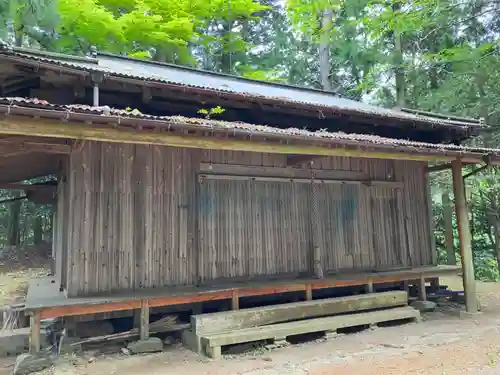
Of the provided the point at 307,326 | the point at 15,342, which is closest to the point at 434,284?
the point at 307,326

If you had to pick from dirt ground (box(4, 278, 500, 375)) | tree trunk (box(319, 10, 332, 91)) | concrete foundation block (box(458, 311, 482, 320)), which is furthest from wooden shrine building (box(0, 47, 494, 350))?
tree trunk (box(319, 10, 332, 91))

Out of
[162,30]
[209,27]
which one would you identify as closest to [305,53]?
[209,27]

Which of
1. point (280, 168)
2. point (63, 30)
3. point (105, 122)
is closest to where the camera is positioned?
point (105, 122)

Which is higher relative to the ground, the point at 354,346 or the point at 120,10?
the point at 120,10

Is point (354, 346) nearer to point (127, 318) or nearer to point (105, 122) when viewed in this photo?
point (127, 318)

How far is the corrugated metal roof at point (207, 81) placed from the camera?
618cm

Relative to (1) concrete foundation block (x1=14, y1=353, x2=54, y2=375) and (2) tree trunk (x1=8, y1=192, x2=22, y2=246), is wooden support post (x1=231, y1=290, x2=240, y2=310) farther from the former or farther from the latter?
(2) tree trunk (x1=8, y1=192, x2=22, y2=246)

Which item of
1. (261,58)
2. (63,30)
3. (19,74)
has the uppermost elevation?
(261,58)

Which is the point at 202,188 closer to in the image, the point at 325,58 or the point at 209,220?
the point at 209,220

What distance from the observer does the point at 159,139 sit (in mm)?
4949

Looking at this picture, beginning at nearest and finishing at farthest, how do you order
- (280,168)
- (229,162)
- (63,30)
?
(229,162) → (280,168) → (63,30)

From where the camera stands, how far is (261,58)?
19.7 metres

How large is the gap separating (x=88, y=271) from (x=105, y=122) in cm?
238

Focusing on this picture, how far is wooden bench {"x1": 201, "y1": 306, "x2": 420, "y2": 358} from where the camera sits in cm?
538
